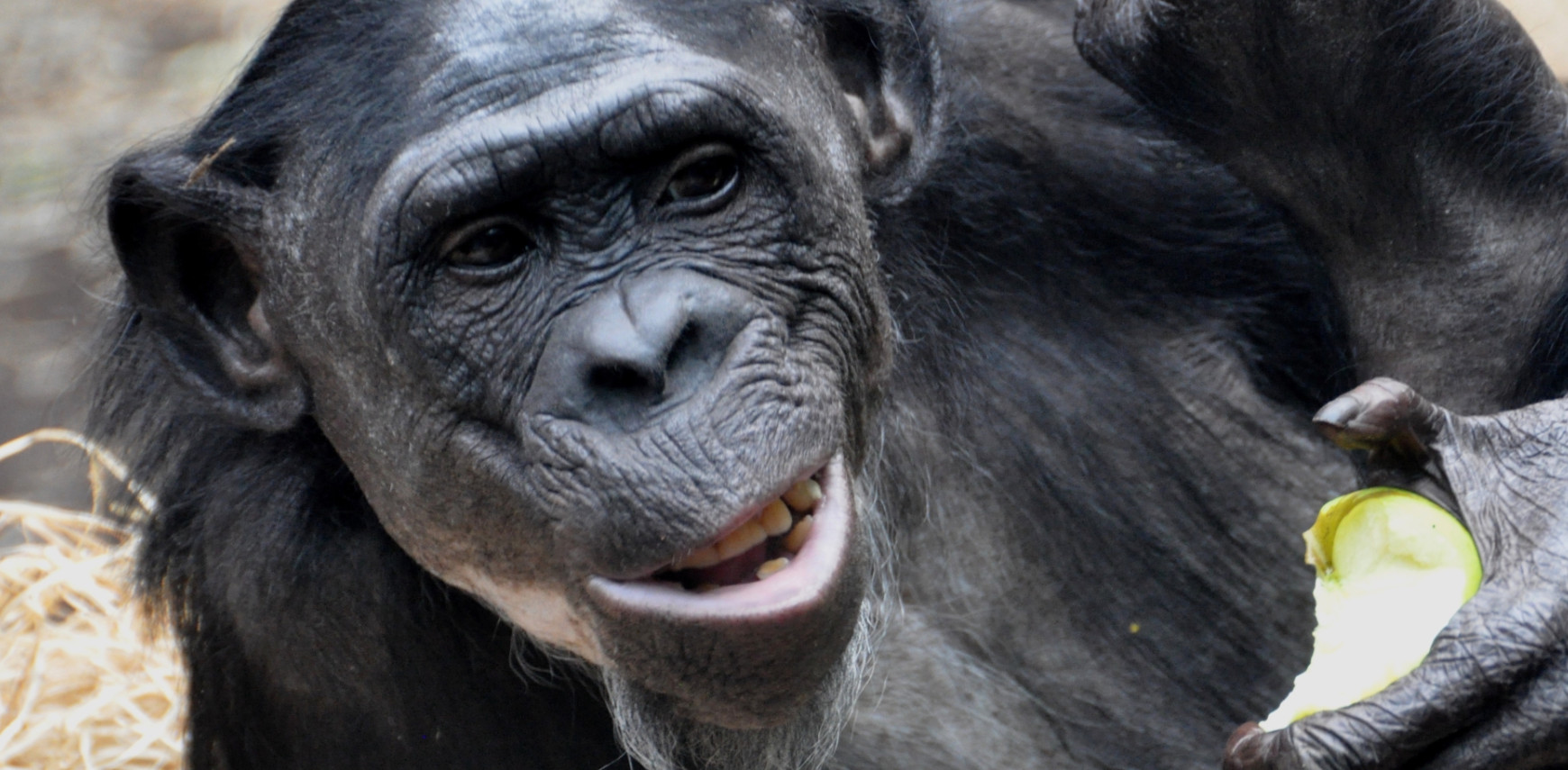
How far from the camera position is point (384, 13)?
3.04 meters

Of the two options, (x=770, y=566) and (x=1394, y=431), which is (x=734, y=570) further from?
(x=1394, y=431)

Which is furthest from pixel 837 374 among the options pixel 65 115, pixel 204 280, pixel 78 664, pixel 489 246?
pixel 65 115

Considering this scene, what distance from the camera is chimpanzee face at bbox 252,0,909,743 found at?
2586 mm

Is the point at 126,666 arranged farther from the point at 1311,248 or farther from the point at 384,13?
the point at 1311,248

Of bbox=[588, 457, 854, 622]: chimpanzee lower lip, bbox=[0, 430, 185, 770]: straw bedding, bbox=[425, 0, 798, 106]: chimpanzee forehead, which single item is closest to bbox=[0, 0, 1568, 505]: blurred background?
bbox=[0, 430, 185, 770]: straw bedding

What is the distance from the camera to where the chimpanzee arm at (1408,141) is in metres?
3.32

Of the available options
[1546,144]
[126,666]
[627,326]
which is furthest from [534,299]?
[126,666]

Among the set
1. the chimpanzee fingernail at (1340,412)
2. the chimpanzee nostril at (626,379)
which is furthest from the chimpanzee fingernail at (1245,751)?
the chimpanzee nostril at (626,379)

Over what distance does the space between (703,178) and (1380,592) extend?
1.27 metres

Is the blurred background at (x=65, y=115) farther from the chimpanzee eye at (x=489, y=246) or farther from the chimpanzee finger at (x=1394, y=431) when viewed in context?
the chimpanzee finger at (x=1394, y=431)

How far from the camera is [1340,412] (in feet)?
8.73

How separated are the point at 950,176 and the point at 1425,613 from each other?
1.46 meters

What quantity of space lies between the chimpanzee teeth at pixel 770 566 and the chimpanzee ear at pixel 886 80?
1055mm

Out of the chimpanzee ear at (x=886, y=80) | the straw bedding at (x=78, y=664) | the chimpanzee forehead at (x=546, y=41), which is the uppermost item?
the chimpanzee forehead at (x=546, y=41)
